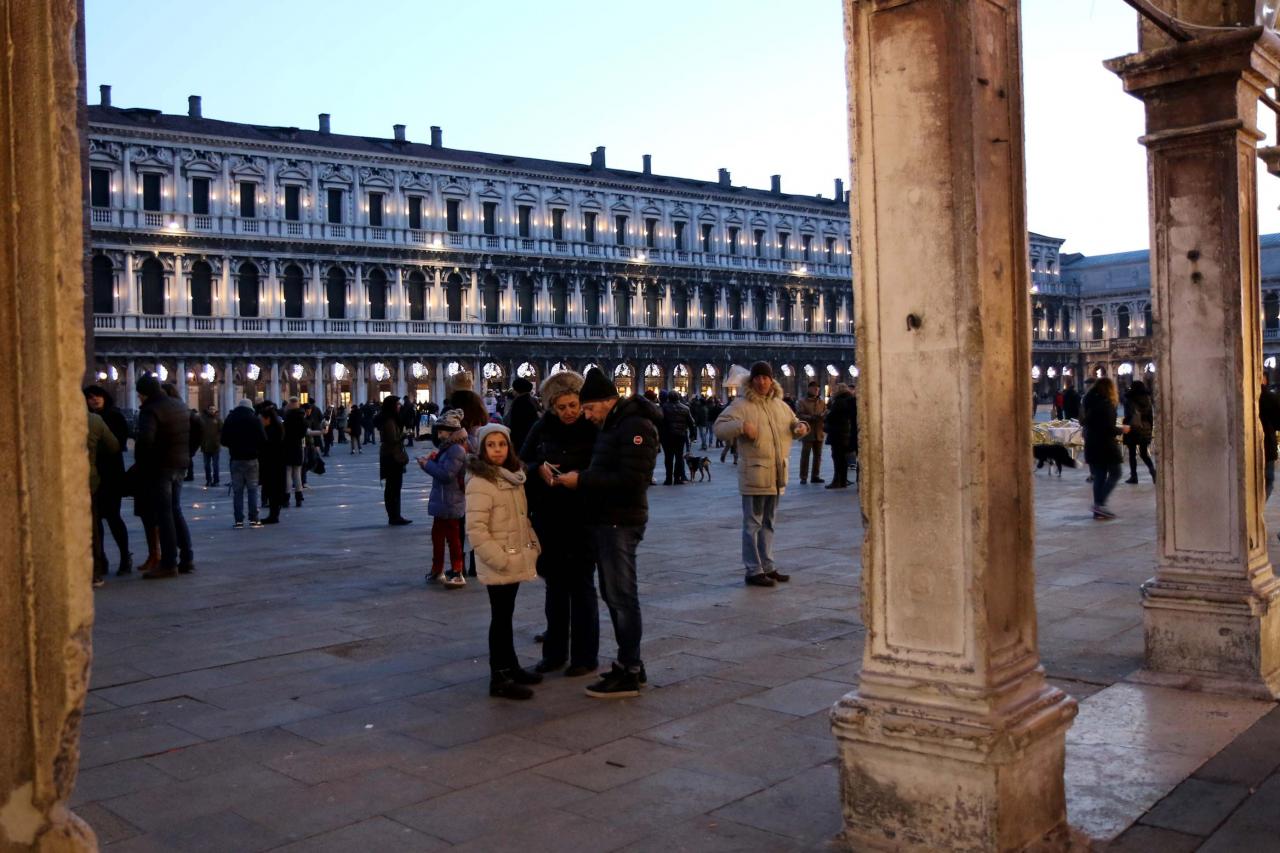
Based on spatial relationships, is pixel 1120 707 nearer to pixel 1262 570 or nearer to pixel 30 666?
pixel 1262 570

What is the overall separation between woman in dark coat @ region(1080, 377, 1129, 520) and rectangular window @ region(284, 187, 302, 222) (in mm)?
39826

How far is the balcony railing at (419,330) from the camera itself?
42.8 metres

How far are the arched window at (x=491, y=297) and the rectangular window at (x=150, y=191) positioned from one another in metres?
13.9

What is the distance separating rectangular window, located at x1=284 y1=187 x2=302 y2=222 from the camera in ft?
152

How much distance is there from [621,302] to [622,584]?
50.8m

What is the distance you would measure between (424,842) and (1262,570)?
3929 millimetres

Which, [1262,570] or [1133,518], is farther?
[1133,518]

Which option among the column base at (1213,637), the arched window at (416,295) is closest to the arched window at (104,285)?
the arched window at (416,295)

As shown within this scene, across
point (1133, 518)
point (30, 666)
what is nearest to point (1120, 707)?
point (30, 666)

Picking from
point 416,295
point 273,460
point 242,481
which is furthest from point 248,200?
point 242,481

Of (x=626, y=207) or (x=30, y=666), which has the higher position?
(x=626, y=207)

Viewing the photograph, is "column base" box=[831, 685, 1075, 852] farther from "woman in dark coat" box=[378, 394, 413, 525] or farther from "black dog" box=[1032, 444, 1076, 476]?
"black dog" box=[1032, 444, 1076, 476]

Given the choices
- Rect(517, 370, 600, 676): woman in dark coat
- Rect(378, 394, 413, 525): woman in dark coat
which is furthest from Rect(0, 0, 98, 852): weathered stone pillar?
Rect(378, 394, 413, 525): woman in dark coat

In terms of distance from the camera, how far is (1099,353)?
254 feet
